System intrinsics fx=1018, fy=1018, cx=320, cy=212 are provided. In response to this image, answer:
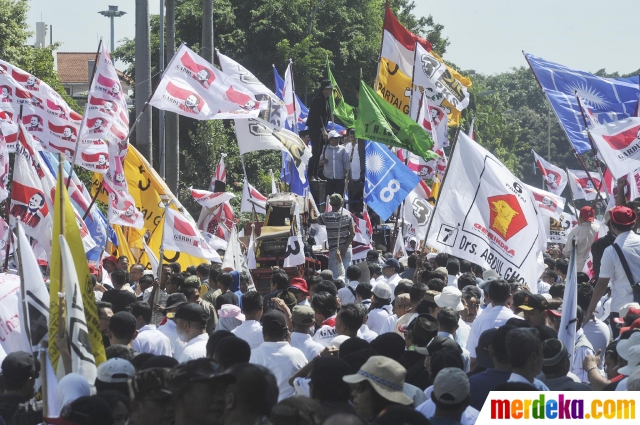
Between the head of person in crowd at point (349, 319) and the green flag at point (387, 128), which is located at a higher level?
the green flag at point (387, 128)

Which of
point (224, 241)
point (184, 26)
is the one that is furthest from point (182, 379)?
point (184, 26)

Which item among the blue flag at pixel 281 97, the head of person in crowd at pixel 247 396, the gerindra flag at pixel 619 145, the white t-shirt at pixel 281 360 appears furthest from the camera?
the blue flag at pixel 281 97

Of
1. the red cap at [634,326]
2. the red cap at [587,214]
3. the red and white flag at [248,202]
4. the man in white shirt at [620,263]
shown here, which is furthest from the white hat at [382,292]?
the red and white flag at [248,202]

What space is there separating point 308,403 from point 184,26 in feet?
123

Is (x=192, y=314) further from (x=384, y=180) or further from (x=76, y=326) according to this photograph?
(x=384, y=180)

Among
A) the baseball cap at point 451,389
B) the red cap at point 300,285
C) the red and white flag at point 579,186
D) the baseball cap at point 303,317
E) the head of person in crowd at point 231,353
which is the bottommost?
the red and white flag at point 579,186

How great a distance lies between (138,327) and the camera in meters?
8.49

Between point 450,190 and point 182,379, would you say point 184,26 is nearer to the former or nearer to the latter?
point 450,190

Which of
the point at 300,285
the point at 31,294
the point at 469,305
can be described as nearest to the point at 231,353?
the point at 31,294

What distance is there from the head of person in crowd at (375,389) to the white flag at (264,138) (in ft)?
30.8

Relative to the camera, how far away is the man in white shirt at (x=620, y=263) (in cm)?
868

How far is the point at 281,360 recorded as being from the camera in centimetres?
687

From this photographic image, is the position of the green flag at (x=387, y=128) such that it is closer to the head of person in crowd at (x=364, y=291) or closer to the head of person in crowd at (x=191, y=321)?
the head of person in crowd at (x=364, y=291)

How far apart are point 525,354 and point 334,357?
47.0 inches
